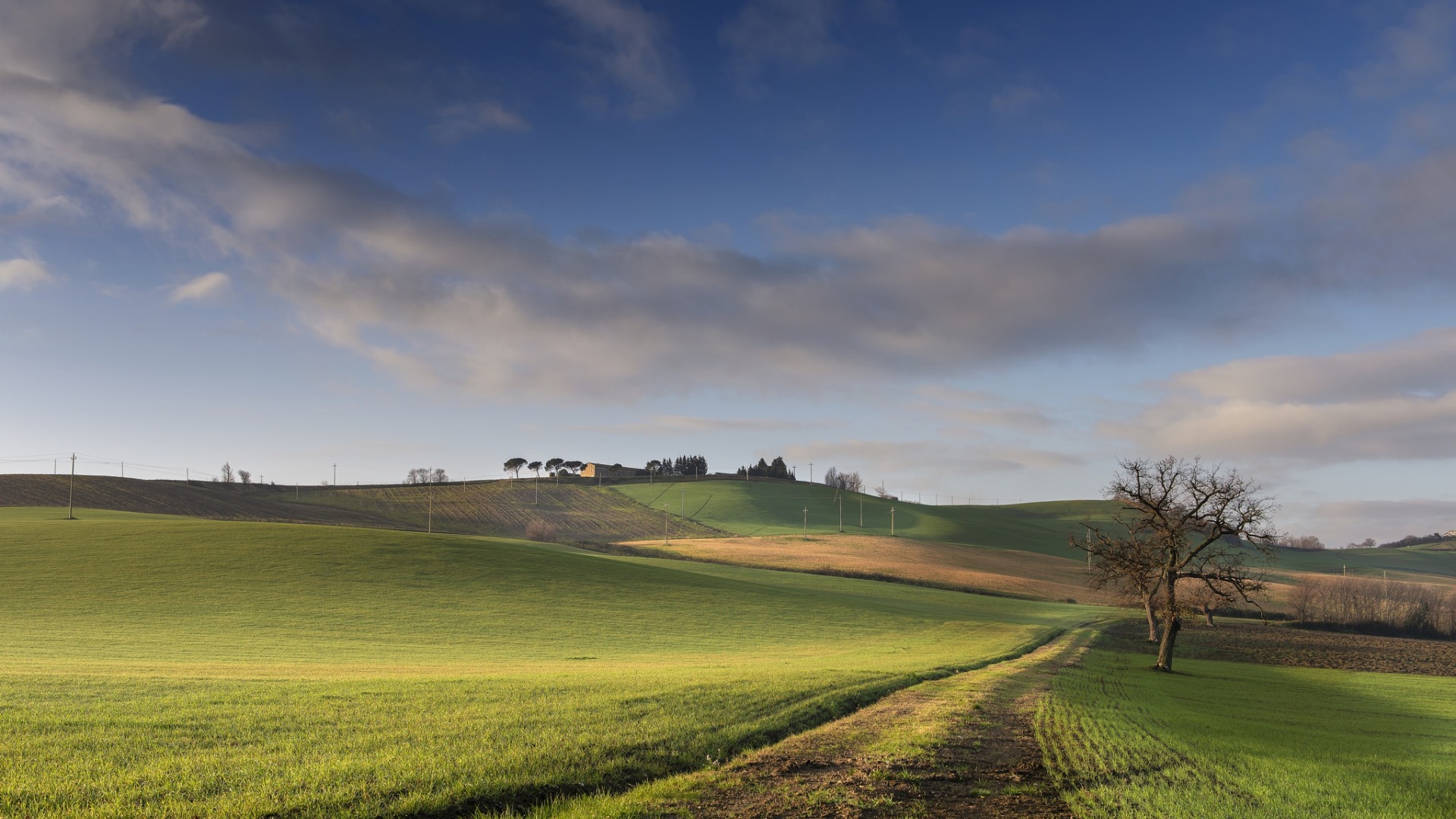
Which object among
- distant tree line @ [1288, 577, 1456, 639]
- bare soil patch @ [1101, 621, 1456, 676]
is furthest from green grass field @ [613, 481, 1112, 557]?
bare soil patch @ [1101, 621, 1456, 676]

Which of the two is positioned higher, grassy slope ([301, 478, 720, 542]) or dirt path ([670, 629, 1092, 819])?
dirt path ([670, 629, 1092, 819])

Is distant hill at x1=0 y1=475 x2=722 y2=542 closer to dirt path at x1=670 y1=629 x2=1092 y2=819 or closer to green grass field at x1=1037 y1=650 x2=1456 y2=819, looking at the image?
green grass field at x1=1037 y1=650 x2=1456 y2=819

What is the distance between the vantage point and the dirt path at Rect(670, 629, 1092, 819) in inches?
405

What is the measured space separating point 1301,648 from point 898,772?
50020 mm

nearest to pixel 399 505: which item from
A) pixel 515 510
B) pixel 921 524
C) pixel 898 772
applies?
pixel 515 510

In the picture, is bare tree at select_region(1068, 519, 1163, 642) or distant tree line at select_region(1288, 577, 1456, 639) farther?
distant tree line at select_region(1288, 577, 1456, 639)

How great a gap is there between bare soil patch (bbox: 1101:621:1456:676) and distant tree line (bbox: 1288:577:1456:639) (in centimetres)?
878

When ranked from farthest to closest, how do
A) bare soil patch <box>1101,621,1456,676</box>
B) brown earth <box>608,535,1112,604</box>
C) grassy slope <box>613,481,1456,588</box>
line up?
grassy slope <box>613,481,1456,588</box>
brown earth <box>608,535,1112,604</box>
bare soil patch <box>1101,621,1456,676</box>

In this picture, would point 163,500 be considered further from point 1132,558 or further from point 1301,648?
point 1301,648

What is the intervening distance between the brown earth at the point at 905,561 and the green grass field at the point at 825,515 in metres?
15.7

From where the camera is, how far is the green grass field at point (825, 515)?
5305 inches

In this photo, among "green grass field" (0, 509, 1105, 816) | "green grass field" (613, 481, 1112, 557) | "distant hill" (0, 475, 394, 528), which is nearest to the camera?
"green grass field" (0, 509, 1105, 816)

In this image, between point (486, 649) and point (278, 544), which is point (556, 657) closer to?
point (486, 649)

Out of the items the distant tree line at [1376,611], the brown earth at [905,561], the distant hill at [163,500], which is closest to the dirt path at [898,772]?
the brown earth at [905,561]
